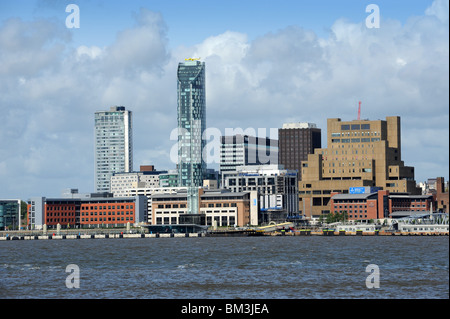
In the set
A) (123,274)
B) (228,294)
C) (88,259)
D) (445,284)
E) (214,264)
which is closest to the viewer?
(228,294)

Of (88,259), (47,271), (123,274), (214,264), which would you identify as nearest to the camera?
(123,274)

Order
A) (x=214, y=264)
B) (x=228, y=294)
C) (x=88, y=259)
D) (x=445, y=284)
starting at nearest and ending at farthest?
(x=228, y=294), (x=445, y=284), (x=214, y=264), (x=88, y=259)

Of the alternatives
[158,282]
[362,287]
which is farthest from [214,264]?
[362,287]

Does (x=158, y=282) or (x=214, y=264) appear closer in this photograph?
(x=158, y=282)

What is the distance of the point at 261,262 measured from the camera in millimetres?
120188

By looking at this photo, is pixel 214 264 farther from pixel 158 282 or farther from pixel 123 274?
pixel 158 282
